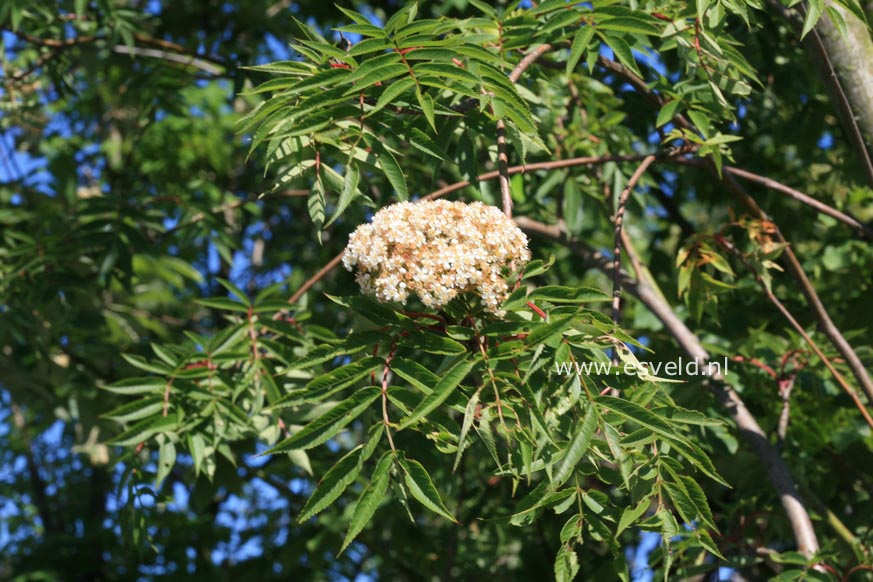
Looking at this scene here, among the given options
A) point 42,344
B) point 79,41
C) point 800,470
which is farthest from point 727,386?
point 79,41

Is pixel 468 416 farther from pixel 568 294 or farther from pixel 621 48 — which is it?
pixel 621 48

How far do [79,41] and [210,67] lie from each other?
3.36ft

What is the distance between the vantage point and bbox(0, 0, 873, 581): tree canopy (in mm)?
1938

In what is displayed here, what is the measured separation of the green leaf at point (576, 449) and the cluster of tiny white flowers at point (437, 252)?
27 centimetres

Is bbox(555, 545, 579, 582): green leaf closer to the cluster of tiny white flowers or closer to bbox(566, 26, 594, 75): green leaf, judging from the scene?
the cluster of tiny white flowers

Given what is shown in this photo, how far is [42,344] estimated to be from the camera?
3.72 meters

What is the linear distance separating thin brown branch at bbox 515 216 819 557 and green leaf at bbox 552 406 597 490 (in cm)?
123

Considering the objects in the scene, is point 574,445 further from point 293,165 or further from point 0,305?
point 0,305

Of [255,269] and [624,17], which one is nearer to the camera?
[624,17]

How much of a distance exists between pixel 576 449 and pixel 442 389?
0.28m

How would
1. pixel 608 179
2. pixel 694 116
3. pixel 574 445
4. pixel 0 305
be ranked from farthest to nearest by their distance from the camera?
1. pixel 0 305
2. pixel 608 179
3. pixel 694 116
4. pixel 574 445

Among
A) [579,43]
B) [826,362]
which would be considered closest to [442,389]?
[579,43]

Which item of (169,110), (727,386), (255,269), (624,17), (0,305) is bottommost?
(727,386)

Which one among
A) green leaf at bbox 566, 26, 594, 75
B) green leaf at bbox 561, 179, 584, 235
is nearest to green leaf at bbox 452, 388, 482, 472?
green leaf at bbox 566, 26, 594, 75
